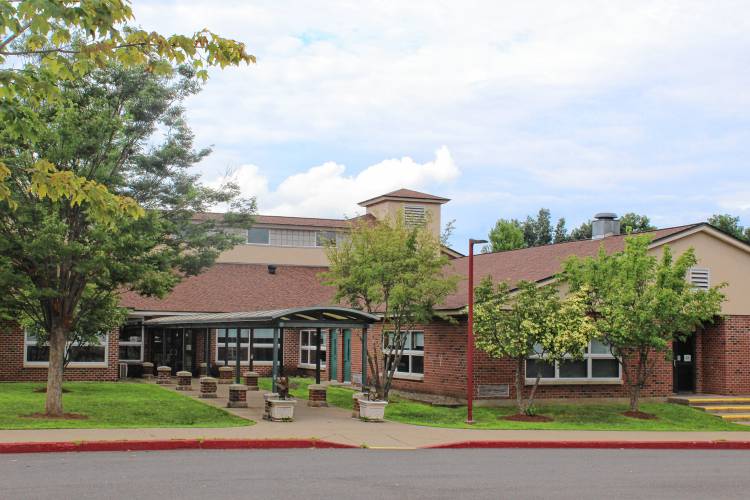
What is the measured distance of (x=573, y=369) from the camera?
25734 mm

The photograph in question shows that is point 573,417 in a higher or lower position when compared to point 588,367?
lower

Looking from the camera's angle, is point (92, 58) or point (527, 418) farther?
point (527, 418)

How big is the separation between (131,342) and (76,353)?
17.2 feet

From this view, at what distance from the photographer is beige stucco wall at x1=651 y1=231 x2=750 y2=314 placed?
1070 inches

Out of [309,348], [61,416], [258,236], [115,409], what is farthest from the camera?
[258,236]

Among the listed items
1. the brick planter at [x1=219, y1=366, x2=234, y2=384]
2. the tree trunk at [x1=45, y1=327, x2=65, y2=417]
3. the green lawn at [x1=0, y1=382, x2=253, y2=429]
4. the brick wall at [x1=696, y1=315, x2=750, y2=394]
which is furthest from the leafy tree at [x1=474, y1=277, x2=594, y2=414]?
the brick planter at [x1=219, y1=366, x2=234, y2=384]

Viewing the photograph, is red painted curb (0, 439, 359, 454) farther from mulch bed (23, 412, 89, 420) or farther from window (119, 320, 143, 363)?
window (119, 320, 143, 363)

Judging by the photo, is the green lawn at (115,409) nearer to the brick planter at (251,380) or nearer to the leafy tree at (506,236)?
the brick planter at (251,380)

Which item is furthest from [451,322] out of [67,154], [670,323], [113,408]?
[67,154]

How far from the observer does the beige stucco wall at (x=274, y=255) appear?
50.9 m

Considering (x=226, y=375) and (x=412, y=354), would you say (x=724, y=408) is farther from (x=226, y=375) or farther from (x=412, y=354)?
(x=226, y=375)

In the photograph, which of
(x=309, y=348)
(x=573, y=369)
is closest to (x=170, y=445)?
(x=573, y=369)

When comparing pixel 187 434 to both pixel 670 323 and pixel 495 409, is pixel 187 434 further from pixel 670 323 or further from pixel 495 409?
pixel 670 323

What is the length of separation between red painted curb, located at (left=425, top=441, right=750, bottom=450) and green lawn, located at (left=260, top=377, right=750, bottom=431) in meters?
2.30
